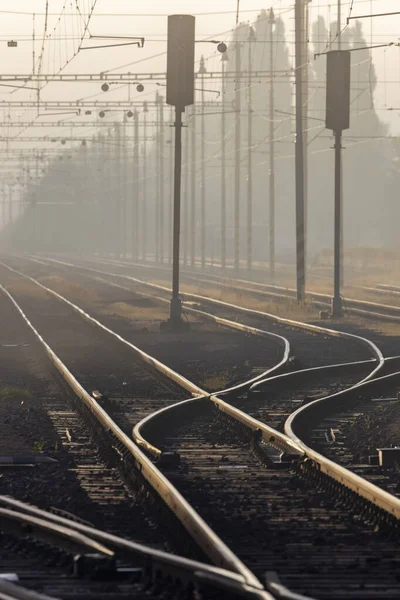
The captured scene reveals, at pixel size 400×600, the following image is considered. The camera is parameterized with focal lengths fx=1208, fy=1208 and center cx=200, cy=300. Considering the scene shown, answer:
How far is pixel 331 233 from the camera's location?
114 metres

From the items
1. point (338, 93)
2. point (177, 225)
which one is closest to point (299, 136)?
point (338, 93)

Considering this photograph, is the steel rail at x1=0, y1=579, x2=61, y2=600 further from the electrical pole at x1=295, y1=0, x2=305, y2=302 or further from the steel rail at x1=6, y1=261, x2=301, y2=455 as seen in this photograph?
the electrical pole at x1=295, y1=0, x2=305, y2=302

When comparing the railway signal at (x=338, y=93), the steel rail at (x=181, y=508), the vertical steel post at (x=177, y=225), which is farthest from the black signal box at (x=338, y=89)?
the steel rail at (x=181, y=508)

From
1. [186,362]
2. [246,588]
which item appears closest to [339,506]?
[246,588]

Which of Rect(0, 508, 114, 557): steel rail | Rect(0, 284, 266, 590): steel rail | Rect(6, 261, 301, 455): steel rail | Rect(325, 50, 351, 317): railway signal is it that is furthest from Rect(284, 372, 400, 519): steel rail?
Rect(325, 50, 351, 317): railway signal

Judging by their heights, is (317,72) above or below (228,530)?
above

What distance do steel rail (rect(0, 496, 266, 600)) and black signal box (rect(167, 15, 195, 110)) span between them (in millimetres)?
20033

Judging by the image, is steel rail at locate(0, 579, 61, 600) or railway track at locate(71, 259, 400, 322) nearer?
steel rail at locate(0, 579, 61, 600)

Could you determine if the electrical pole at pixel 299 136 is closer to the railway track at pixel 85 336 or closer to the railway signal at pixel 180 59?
the railway track at pixel 85 336

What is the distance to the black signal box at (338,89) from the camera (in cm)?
3068

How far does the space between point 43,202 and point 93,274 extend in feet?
225

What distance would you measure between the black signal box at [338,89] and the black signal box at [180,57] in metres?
4.62

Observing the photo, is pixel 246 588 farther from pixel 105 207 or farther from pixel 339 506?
pixel 105 207

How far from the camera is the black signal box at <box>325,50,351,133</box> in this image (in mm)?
30681
